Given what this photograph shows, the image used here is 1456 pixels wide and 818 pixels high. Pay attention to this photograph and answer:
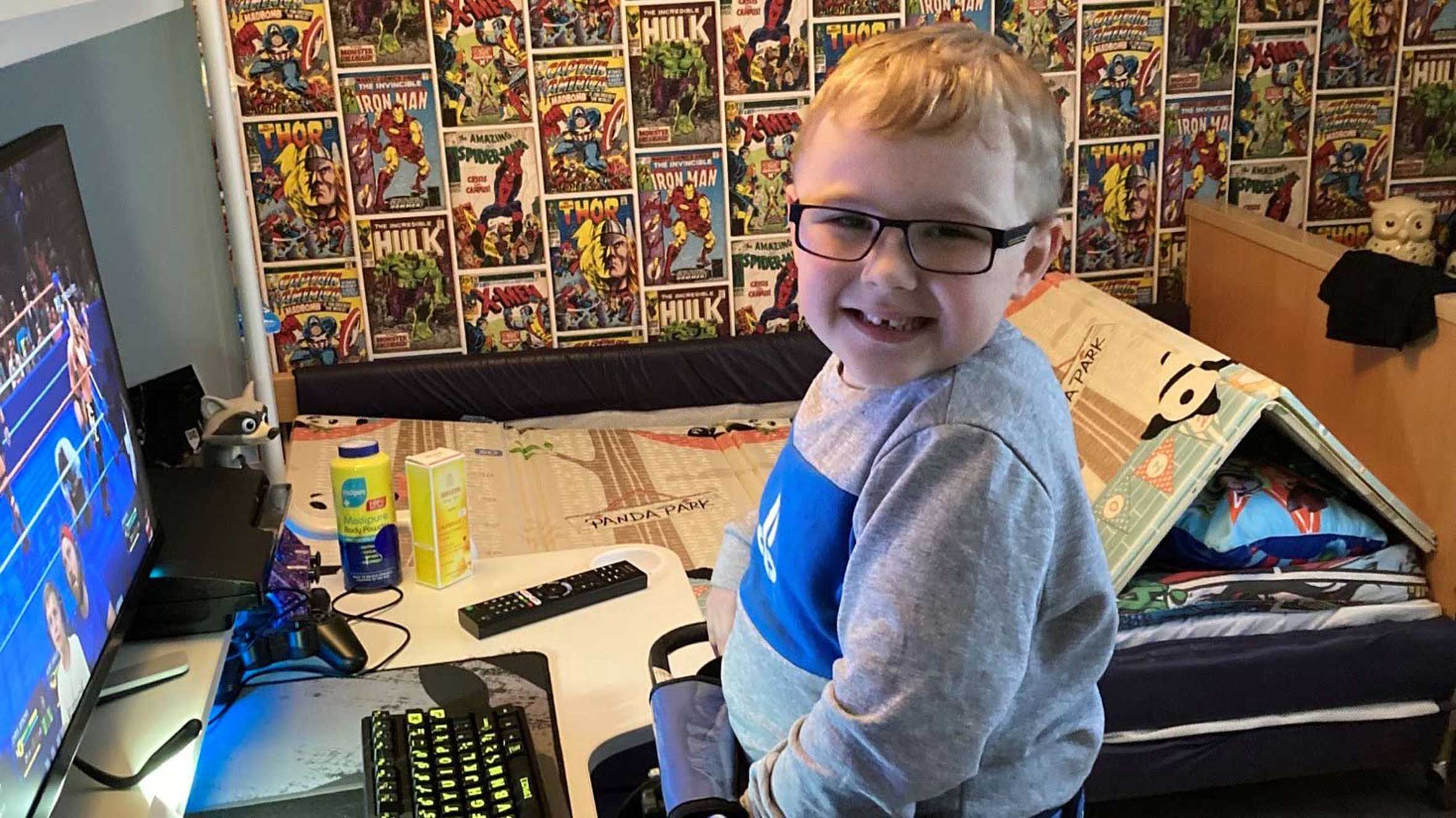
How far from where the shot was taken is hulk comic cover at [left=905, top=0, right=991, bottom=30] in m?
3.28

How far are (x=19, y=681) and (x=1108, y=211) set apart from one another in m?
3.10

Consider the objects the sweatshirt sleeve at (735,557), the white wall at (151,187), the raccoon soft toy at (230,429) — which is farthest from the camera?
the white wall at (151,187)

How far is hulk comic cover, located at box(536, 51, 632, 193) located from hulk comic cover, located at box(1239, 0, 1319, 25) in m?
1.64

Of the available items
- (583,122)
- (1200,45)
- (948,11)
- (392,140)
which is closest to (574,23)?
(583,122)

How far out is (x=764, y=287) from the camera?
11.3 feet

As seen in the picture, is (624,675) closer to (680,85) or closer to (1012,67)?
(1012,67)

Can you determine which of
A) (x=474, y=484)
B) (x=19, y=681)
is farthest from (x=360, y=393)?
(x=19, y=681)

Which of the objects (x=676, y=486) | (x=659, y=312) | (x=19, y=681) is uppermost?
(x=19, y=681)

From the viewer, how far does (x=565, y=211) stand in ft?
10.8

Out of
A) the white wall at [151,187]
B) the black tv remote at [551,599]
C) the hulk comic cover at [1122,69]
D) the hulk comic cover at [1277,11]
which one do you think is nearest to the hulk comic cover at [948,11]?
the hulk comic cover at [1122,69]

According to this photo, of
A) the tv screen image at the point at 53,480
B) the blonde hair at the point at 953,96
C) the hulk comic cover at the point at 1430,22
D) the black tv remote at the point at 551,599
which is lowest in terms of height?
the black tv remote at the point at 551,599

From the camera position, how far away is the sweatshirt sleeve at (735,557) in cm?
133

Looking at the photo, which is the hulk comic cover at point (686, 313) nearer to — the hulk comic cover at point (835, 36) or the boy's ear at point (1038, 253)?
the hulk comic cover at point (835, 36)

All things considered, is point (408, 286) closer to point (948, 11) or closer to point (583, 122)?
point (583, 122)
